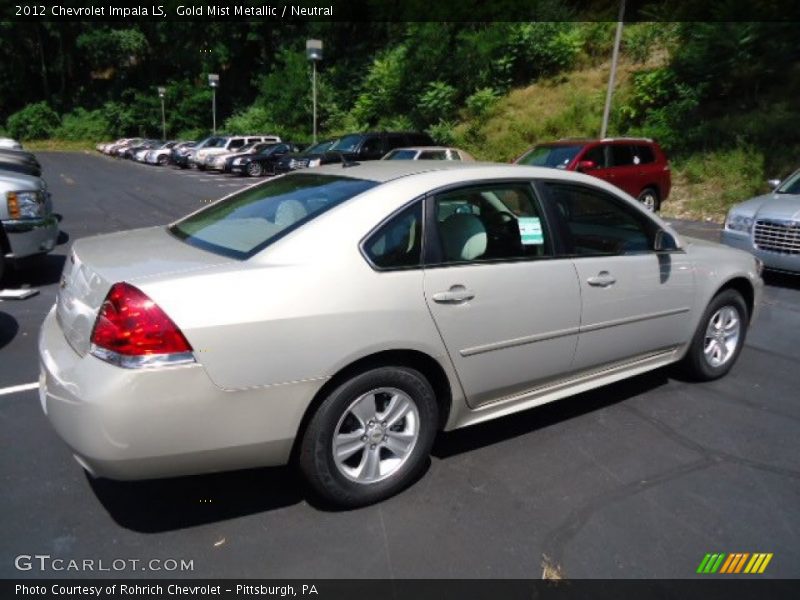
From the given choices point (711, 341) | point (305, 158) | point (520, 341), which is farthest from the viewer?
point (305, 158)

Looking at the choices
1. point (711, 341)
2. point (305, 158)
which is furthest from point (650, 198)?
point (305, 158)

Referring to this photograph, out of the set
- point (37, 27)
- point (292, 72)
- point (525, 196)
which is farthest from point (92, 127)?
point (525, 196)

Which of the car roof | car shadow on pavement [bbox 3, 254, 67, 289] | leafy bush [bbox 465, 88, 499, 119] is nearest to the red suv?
car shadow on pavement [bbox 3, 254, 67, 289]

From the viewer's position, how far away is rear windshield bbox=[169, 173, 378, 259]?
2939 millimetres

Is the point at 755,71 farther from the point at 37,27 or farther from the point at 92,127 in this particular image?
the point at 37,27

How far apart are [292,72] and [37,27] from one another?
119ft

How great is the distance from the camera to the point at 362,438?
114 inches

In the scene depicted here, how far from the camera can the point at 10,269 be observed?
7.53m

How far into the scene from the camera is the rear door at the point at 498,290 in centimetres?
305

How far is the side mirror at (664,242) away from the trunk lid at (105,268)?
2.60 m

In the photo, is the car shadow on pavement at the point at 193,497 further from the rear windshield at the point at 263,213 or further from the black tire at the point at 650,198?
the black tire at the point at 650,198

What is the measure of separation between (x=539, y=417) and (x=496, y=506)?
41.6 inches

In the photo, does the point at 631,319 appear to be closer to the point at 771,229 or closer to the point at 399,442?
the point at 399,442

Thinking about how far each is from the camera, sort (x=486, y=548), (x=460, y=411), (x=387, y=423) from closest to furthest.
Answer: (x=486, y=548) → (x=387, y=423) → (x=460, y=411)
